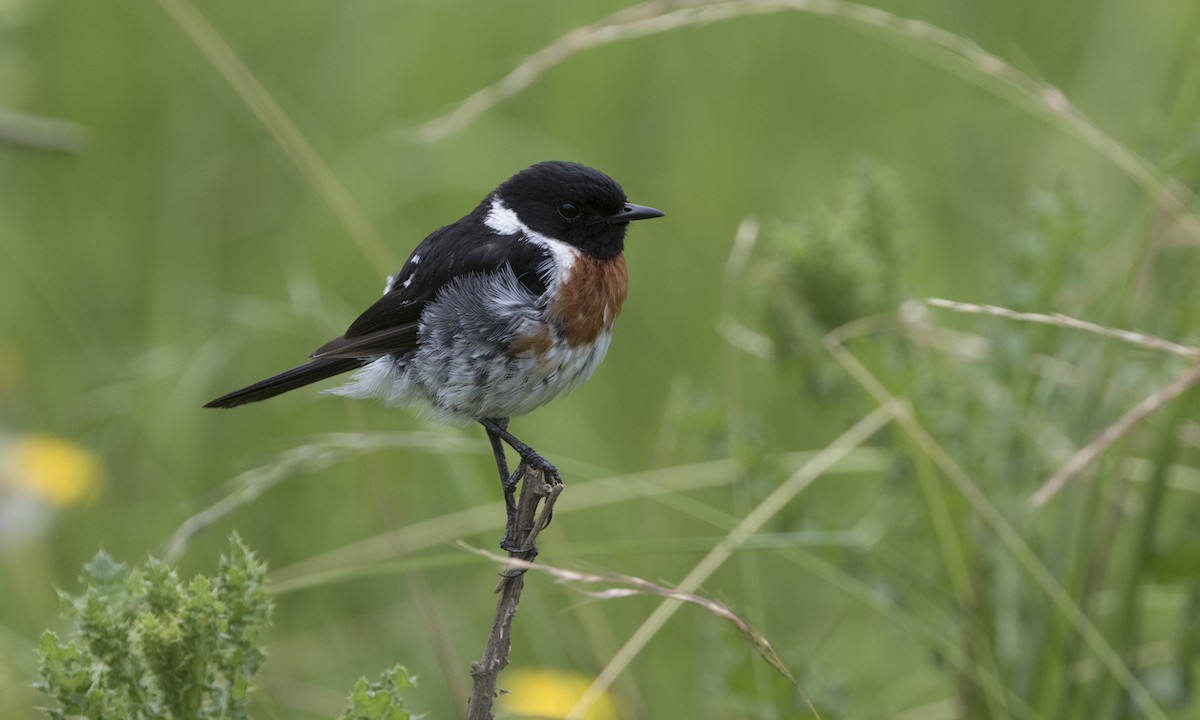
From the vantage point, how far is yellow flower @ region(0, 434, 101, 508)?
368 centimetres

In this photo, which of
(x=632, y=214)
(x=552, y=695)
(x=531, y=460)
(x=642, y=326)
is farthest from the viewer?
(x=642, y=326)

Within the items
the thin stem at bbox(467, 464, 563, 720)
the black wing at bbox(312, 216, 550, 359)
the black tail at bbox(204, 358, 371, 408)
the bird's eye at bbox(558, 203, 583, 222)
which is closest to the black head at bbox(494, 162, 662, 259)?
the bird's eye at bbox(558, 203, 583, 222)

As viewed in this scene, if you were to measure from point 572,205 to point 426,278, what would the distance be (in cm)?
36

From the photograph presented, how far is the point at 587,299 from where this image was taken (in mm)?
2803

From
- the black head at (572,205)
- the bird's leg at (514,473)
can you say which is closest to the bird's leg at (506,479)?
the bird's leg at (514,473)

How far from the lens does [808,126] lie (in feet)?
18.7

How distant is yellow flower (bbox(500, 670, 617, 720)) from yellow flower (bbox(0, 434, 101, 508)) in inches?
50.5

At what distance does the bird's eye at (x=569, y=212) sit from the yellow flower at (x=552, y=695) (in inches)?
42.3

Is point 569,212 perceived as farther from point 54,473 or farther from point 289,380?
point 54,473

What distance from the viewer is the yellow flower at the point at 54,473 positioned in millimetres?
3680

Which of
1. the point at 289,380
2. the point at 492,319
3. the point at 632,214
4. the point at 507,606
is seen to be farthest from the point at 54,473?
the point at 507,606

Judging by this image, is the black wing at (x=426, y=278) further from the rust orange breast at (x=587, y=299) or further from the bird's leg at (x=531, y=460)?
the bird's leg at (x=531, y=460)

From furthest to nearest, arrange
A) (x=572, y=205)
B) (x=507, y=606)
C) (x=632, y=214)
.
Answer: (x=572, y=205) < (x=632, y=214) < (x=507, y=606)

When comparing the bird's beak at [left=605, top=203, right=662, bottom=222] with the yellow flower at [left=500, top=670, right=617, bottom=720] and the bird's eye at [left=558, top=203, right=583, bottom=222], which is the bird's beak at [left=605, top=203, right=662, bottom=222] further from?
the yellow flower at [left=500, top=670, right=617, bottom=720]
